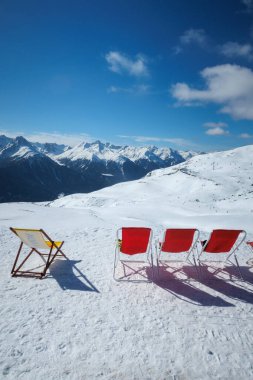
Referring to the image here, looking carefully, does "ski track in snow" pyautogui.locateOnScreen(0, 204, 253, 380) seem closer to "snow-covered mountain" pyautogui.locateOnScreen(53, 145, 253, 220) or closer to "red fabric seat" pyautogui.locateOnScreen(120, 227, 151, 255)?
"red fabric seat" pyautogui.locateOnScreen(120, 227, 151, 255)

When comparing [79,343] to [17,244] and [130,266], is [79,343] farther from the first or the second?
[17,244]

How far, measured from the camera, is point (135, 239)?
6641 millimetres

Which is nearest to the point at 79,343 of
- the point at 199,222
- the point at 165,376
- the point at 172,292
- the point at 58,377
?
the point at 58,377

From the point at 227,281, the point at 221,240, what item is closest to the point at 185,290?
the point at 227,281

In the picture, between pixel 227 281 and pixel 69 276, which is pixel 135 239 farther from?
pixel 227 281

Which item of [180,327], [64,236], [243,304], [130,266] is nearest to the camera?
[180,327]

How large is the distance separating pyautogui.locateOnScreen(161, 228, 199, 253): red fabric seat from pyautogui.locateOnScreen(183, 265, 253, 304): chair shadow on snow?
90 cm

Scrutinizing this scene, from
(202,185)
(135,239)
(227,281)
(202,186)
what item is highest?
(135,239)

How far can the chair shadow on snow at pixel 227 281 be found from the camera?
593 centimetres

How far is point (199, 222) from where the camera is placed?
48.6 ft

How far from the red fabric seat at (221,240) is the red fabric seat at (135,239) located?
1.63 metres

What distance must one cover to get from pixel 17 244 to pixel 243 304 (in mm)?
7566

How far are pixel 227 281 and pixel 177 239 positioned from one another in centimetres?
174

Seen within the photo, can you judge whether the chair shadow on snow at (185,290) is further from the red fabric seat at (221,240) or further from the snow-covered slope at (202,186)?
the snow-covered slope at (202,186)
